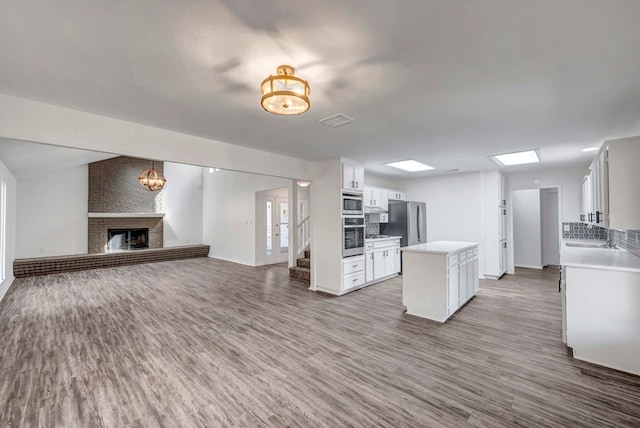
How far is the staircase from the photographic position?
591 cm

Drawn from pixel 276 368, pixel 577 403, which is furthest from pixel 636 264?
pixel 276 368

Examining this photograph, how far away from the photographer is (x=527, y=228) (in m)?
7.34

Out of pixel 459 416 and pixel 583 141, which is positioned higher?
pixel 583 141

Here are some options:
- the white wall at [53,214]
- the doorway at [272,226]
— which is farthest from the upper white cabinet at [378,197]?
the white wall at [53,214]

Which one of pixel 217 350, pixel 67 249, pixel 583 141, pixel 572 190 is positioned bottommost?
pixel 217 350

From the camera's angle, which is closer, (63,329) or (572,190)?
(63,329)

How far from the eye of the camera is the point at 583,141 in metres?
3.88

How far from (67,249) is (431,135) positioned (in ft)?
31.9

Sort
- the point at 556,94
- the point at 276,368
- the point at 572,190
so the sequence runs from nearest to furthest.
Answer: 1. the point at 556,94
2. the point at 276,368
3. the point at 572,190

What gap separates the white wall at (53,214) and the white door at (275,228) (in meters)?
5.25

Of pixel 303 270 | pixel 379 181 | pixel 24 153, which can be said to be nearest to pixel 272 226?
pixel 303 270

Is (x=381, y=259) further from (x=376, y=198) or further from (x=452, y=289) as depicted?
(x=452, y=289)

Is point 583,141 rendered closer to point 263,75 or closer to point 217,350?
point 263,75

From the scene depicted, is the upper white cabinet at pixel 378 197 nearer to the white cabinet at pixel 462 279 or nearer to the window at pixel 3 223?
the white cabinet at pixel 462 279
